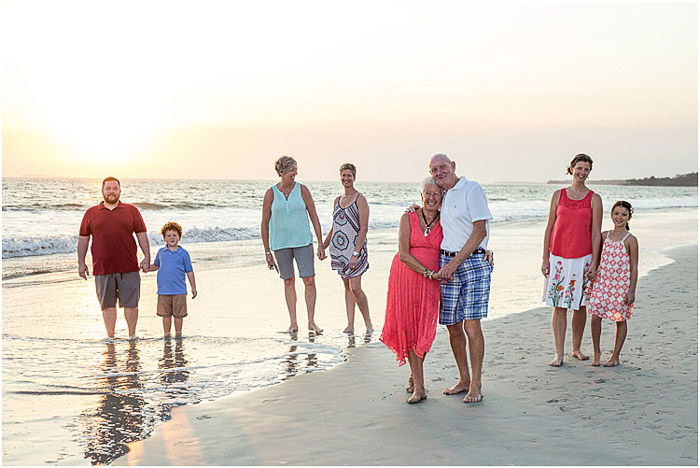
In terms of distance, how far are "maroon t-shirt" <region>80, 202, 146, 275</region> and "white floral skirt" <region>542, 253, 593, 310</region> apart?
3.91 metres

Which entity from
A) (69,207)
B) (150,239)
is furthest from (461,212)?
(69,207)

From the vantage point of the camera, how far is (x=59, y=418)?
483 centimetres

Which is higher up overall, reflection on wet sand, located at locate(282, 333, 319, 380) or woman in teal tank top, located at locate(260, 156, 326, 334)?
woman in teal tank top, located at locate(260, 156, 326, 334)

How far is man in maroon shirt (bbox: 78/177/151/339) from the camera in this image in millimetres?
7289

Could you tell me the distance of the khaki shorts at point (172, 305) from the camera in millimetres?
7484

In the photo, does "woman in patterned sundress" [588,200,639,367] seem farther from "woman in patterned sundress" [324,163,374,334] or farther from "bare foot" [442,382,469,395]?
"woman in patterned sundress" [324,163,374,334]

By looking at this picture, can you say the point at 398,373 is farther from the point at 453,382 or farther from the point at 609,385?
the point at 609,385

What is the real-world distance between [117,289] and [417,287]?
3.67 metres

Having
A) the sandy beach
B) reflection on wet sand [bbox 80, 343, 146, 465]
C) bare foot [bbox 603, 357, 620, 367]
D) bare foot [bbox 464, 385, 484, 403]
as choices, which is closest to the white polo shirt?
bare foot [bbox 464, 385, 484, 403]

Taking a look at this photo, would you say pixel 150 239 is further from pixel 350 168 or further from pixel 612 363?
pixel 612 363

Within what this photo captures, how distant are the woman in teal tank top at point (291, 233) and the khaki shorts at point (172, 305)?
1003 mm

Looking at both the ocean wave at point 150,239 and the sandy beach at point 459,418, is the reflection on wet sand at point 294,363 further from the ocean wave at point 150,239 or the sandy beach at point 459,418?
the ocean wave at point 150,239

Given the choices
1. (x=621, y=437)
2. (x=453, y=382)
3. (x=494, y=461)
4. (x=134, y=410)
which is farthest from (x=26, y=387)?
(x=621, y=437)

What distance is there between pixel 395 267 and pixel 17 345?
4.06 m
